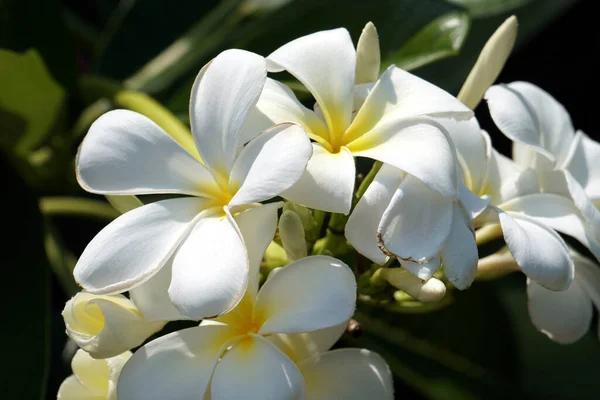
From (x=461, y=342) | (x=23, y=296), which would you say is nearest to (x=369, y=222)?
(x=23, y=296)

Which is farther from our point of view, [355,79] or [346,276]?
[355,79]

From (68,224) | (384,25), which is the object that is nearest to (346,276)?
(384,25)

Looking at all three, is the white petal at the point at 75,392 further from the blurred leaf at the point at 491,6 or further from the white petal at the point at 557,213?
the blurred leaf at the point at 491,6

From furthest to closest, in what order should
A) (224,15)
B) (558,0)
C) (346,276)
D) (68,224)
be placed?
(68,224) → (224,15) → (558,0) → (346,276)

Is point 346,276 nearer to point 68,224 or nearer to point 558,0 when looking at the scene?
point 558,0

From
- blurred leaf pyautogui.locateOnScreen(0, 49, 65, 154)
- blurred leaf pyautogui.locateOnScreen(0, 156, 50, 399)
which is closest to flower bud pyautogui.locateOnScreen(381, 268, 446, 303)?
blurred leaf pyautogui.locateOnScreen(0, 156, 50, 399)

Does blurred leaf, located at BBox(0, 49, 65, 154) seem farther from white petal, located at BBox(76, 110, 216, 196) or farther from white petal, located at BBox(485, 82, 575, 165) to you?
white petal, located at BBox(485, 82, 575, 165)

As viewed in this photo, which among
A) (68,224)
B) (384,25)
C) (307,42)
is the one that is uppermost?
(307,42)
